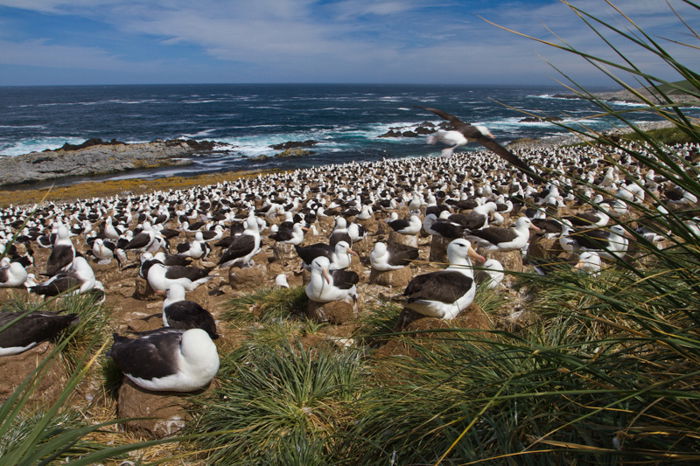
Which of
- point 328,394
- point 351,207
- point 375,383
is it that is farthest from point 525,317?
point 351,207

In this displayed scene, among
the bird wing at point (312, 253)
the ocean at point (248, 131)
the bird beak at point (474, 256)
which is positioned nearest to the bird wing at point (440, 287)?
the bird beak at point (474, 256)

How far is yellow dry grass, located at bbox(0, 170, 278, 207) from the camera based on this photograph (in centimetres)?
3284

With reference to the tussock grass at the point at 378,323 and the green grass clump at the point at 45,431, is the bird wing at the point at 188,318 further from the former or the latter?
the tussock grass at the point at 378,323

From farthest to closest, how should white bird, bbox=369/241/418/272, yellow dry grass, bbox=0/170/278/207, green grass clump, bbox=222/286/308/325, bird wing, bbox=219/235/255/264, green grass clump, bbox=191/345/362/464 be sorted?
yellow dry grass, bbox=0/170/278/207 < bird wing, bbox=219/235/255/264 < white bird, bbox=369/241/418/272 < green grass clump, bbox=222/286/308/325 < green grass clump, bbox=191/345/362/464

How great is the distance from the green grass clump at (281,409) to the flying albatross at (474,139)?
2217 millimetres

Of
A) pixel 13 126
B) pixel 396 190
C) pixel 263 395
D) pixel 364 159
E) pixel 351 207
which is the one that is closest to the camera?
pixel 263 395

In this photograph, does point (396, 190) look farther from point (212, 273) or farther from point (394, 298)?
point (394, 298)

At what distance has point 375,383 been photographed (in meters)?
3.89

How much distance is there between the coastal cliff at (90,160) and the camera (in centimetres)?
4081

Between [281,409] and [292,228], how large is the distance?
31.8ft

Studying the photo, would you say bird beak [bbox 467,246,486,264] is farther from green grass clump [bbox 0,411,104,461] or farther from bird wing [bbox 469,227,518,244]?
green grass clump [bbox 0,411,104,461]

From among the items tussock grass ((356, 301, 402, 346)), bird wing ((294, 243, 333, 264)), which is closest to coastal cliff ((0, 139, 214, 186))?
bird wing ((294, 243, 333, 264))

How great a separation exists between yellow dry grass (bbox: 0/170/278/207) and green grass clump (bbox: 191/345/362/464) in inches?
1327

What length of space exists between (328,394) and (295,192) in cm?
2165
